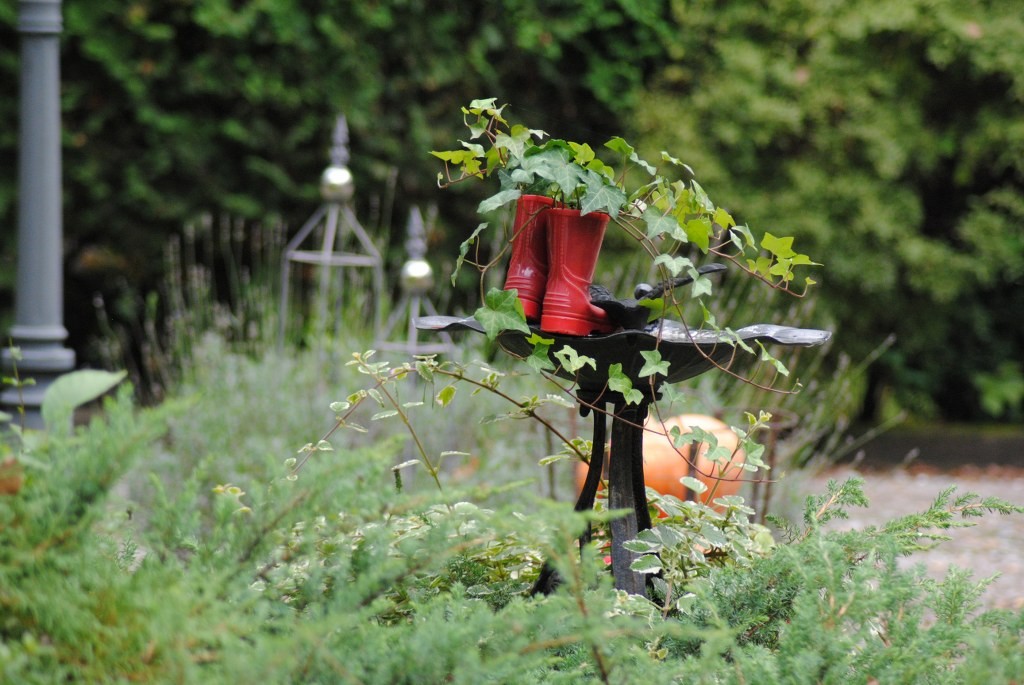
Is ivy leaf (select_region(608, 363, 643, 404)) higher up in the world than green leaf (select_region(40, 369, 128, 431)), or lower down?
lower down

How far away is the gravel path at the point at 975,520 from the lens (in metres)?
3.59

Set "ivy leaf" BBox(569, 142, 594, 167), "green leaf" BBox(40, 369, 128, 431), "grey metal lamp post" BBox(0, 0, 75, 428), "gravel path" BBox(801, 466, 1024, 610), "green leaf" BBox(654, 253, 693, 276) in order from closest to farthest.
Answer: "green leaf" BBox(40, 369, 128, 431)
"green leaf" BBox(654, 253, 693, 276)
"ivy leaf" BBox(569, 142, 594, 167)
"grey metal lamp post" BBox(0, 0, 75, 428)
"gravel path" BBox(801, 466, 1024, 610)

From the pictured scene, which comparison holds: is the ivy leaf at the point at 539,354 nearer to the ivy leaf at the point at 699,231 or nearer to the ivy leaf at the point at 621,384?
the ivy leaf at the point at 621,384

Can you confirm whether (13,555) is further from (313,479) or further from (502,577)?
(502,577)

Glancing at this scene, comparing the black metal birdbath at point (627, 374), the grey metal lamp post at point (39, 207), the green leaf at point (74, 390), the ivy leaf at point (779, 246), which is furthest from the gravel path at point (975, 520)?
the grey metal lamp post at point (39, 207)

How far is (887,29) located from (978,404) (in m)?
2.87

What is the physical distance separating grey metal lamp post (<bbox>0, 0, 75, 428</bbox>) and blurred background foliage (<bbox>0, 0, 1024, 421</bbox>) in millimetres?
1824

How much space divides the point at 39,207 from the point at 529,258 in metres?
2.04

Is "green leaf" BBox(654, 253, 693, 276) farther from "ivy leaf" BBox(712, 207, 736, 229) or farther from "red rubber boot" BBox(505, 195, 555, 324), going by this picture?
"red rubber boot" BBox(505, 195, 555, 324)

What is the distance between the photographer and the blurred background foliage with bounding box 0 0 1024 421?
16.4 feet

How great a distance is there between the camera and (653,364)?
1598 mm

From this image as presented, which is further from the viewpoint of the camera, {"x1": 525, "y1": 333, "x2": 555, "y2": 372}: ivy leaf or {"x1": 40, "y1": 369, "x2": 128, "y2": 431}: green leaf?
{"x1": 525, "y1": 333, "x2": 555, "y2": 372}: ivy leaf

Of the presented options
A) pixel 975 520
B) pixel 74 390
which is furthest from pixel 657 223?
pixel 975 520

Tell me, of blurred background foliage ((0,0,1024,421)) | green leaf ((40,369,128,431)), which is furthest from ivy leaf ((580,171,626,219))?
blurred background foliage ((0,0,1024,421))
